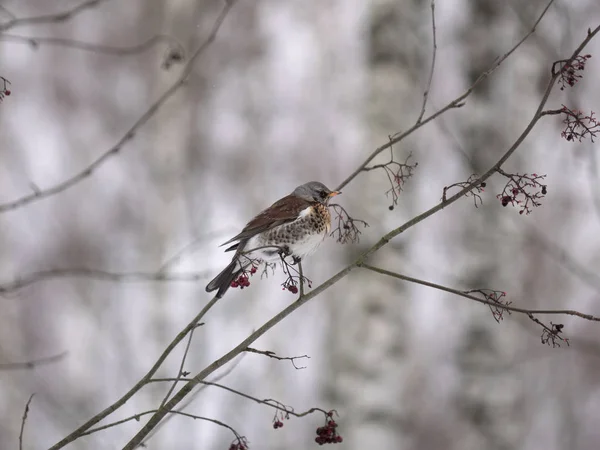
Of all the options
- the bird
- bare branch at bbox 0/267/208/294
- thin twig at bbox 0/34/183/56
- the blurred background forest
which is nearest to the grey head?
the bird

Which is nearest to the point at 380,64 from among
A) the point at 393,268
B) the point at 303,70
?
the point at 393,268

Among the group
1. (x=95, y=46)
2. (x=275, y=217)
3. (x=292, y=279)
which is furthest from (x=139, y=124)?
(x=275, y=217)

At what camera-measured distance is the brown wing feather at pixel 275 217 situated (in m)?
1.36

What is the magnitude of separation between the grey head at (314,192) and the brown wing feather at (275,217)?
0.06 feet

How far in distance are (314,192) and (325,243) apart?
254 cm

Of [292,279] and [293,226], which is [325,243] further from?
[292,279]

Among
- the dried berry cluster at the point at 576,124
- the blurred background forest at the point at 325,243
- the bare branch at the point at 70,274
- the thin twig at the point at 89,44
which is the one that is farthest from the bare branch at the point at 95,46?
the blurred background forest at the point at 325,243

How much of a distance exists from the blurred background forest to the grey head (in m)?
1.20

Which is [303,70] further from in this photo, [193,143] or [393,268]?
[393,268]

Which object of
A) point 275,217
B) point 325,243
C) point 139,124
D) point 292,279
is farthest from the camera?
point 325,243

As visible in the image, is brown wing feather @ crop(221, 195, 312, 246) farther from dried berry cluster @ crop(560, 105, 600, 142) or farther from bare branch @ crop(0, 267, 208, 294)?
dried berry cluster @ crop(560, 105, 600, 142)

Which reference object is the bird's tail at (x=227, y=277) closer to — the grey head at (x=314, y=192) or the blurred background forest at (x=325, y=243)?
the grey head at (x=314, y=192)

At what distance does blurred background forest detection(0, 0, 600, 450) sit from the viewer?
8.63 ft

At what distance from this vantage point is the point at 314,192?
1.38m
